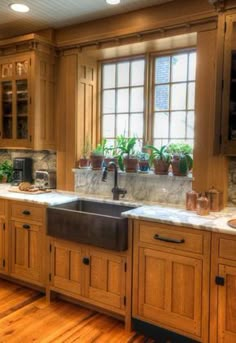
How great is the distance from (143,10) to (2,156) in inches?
96.2

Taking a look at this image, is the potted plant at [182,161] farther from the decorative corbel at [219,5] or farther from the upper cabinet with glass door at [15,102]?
the upper cabinet with glass door at [15,102]

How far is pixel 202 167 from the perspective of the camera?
2.65m

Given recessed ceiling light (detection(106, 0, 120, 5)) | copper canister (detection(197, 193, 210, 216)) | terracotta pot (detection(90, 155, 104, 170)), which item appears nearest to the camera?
copper canister (detection(197, 193, 210, 216))

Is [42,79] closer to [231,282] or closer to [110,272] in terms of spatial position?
[110,272]

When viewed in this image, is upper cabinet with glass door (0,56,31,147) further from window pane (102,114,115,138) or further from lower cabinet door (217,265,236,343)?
lower cabinet door (217,265,236,343)

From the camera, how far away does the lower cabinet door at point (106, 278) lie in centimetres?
246

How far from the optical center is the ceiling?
278 centimetres

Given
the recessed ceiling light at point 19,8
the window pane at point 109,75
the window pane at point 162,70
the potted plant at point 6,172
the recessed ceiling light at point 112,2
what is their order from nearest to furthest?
1. the recessed ceiling light at point 112,2
2. the recessed ceiling light at point 19,8
3. the window pane at point 162,70
4. the window pane at point 109,75
5. the potted plant at point 6,172

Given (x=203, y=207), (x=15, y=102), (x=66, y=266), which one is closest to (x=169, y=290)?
(x=203, y=207)

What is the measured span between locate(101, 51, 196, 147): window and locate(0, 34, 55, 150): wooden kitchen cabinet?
0.59 metres

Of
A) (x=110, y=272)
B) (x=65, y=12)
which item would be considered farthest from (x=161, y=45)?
(x=110, y=272)

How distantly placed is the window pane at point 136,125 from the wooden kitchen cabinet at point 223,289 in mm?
1540

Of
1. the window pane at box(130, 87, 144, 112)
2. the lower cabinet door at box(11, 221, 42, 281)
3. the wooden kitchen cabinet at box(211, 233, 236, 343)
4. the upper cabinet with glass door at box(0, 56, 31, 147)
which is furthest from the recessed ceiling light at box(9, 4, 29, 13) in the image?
the wooden kitchen cabinet at box(211, 233, 236, 343)

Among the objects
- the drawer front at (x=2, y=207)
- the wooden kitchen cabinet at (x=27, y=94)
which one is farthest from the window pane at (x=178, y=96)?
the drawer front at (x=2, y=207)
